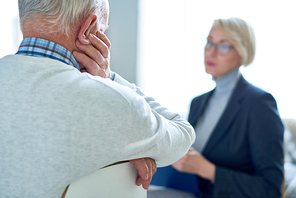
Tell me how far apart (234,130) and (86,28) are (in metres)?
1.05

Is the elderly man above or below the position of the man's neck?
below

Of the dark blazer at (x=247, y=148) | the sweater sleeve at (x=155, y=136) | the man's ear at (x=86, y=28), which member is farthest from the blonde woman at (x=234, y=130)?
the man's ear at (x=86, y=28)

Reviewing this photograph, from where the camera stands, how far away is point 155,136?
1.90 ft

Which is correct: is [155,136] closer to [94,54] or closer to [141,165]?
[141,165]

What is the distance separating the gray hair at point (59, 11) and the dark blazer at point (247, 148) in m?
1.06

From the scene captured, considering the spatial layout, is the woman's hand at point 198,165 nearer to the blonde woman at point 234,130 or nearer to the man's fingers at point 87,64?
the blonde woman at point 234,130

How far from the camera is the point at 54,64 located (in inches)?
21.9

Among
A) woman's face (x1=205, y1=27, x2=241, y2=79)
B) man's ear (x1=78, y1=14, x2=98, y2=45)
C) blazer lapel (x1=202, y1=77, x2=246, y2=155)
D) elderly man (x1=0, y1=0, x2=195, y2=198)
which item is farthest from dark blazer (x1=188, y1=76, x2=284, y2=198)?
man's ear (x1=78, y1=14, x2=98, y2=45)

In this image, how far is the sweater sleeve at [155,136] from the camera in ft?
1.79

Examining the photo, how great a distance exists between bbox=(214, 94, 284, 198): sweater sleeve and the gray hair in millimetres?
1063

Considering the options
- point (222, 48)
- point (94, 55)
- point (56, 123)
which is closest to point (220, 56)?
point (222, 48)

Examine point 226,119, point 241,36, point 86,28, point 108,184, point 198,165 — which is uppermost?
point 86,28

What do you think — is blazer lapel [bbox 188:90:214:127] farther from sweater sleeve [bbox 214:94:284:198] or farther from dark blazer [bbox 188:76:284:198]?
sweater sleeve [bbox 214:94:284:198]

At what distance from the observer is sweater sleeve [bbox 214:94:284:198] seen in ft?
4.07
